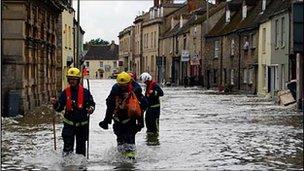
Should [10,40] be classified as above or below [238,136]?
above

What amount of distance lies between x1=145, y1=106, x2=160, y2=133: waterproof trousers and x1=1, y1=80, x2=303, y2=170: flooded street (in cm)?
33

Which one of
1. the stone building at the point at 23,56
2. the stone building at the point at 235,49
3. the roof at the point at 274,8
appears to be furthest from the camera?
the stone building at the point at 235,49

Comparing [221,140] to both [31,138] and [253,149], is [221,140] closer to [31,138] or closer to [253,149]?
[253,149]

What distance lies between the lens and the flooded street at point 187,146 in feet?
45.2

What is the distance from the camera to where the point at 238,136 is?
63.0ft

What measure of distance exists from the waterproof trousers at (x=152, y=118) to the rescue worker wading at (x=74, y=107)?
5484 mm

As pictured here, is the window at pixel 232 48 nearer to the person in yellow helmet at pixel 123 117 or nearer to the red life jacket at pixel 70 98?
the person in yellow helmet at pixel 123 117

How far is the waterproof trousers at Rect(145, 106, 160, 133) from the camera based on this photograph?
19297mm

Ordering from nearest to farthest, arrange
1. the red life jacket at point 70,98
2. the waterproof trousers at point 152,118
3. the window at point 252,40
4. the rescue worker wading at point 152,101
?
1. the red life jacket at point 70,98
2. the rescue worker wading at point 152,101
3. the waterproof trousers at point 152,118
4. the window at point 252,40

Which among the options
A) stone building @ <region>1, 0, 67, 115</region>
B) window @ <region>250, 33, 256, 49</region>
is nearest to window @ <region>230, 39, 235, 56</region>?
window @ <region>250, 33, 256, 49</region>

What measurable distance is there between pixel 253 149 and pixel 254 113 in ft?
41.5

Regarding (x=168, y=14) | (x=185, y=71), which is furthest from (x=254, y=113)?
(x=168, y=14)

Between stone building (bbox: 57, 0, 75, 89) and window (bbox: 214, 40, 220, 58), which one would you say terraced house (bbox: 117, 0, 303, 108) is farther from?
stone building (bbox: 57, 0, 75, 89)

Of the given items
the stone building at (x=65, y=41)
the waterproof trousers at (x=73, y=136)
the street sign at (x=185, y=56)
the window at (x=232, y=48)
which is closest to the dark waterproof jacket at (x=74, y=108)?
the waterproof trousers at (x=73, y=136)
